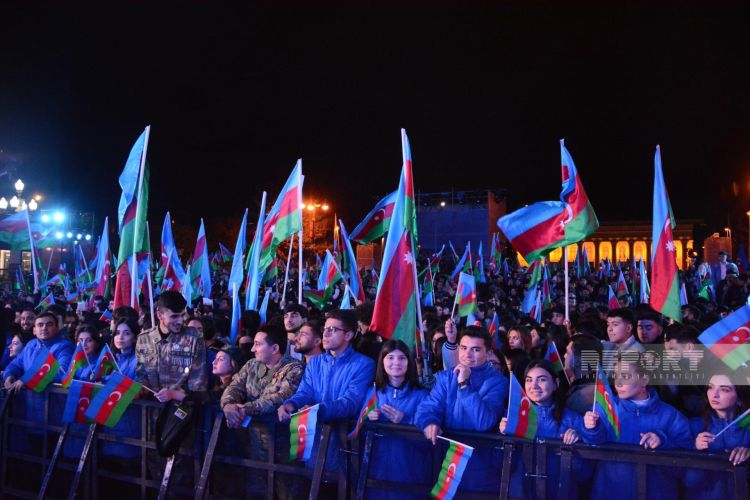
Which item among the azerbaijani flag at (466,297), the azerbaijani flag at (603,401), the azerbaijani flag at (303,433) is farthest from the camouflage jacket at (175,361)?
the azerbaijani flag at (466,297)

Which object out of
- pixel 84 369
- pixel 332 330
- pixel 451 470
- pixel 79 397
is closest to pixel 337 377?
pixel 332 330

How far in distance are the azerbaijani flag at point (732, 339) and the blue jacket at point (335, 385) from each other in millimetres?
2234

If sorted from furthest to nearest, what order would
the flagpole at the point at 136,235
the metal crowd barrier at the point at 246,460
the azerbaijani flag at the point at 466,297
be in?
1. the azerbaijani flag at the point at 466,297
2. the flagpole at the point at 136,235
3. the metal crowd barrier at the point at 246,460

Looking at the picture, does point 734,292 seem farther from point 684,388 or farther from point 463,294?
point 684,388

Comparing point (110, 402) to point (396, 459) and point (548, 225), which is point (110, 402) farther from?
point (548, 225)

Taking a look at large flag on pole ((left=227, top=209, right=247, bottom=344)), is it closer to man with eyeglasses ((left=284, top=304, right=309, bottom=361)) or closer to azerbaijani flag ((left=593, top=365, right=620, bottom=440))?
man with eyeglasses ((left=284, top=304, right=309, bottom=361))

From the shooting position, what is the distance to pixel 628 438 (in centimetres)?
397

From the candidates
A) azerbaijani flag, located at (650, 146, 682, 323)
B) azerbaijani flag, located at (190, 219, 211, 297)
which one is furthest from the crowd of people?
azerbaijani flag, located at (190, 219, 211, 297)

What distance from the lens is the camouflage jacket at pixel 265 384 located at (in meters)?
4.72

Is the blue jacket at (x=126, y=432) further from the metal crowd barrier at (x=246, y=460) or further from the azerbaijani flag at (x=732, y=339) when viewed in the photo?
the azerbaijani flag at (x=732, y=339)

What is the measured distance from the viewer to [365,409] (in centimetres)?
423

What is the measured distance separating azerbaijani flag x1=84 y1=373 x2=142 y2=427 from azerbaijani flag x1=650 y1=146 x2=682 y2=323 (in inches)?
213

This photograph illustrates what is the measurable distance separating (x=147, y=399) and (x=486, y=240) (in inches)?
1998

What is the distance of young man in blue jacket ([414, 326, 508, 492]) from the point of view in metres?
3.93
